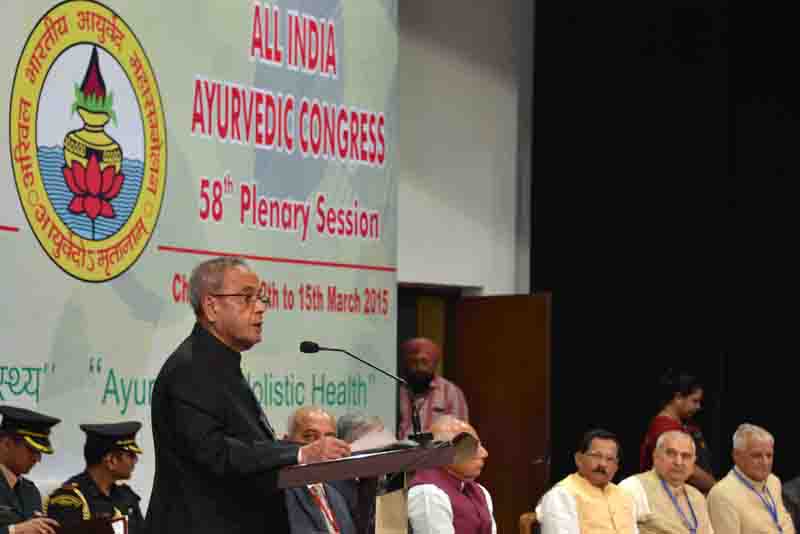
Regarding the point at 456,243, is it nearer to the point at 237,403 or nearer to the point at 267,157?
the point at 267,157

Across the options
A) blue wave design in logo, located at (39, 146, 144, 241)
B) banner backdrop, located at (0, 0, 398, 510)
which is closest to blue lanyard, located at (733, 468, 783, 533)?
banner backdrop, located at (0, 0, 398, 510)

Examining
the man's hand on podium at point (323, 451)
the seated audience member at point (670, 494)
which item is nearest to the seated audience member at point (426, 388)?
the seated audience member at point (670, 494)

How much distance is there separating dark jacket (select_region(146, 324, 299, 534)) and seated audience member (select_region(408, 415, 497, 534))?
219cm

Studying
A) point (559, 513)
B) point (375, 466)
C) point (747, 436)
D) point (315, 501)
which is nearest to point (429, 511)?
point (315, 501)

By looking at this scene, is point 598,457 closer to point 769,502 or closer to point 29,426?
point 769,502

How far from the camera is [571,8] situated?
9836 millimetres

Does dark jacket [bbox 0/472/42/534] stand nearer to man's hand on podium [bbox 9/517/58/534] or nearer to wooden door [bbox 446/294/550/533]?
man's hand on podium [bbox 9/517/58/534]

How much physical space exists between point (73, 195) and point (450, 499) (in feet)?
5.95

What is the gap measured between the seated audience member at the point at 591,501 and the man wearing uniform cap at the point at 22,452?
242 cm

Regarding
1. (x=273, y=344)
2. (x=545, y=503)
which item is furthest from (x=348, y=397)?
(x=545, y=503)

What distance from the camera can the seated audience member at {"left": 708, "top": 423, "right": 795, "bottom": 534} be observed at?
24.3 feet

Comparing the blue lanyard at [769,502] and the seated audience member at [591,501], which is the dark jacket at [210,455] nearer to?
the seated audience member at [591,501]

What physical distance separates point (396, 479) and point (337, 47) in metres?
3.68

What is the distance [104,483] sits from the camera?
5.50 m
